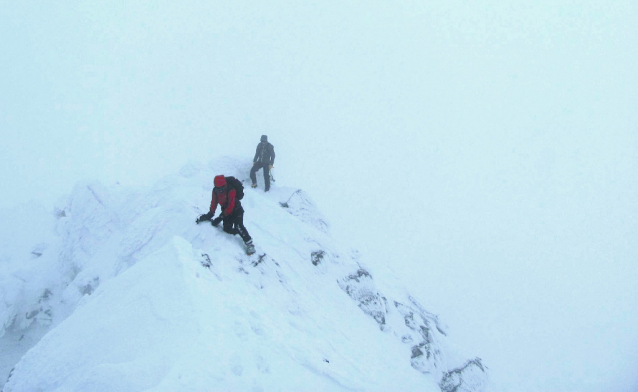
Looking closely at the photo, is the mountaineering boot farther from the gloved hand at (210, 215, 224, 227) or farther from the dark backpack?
the dark backpack

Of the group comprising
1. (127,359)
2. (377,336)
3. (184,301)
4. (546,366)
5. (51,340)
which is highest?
(546,366)

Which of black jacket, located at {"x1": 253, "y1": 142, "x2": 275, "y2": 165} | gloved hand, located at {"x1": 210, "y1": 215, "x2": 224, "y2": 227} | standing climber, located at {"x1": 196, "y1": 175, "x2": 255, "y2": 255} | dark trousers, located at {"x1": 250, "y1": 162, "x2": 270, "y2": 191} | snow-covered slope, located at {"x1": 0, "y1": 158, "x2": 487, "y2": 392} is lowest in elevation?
snow-covered slope, located at {"x1": 0, "y1": 158, "x2": 487, "y2": 392}

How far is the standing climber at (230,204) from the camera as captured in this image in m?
9.86

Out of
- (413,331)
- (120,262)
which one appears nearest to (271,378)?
(120,262)

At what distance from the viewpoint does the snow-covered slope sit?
604cm

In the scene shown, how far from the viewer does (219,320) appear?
21.6ft

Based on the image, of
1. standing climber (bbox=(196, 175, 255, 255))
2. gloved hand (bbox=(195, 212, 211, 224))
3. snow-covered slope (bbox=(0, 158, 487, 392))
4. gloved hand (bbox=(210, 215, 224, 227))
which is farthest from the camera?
gloved hand (bbox=(195, 212, 211, 224))

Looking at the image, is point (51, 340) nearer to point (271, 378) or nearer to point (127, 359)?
point (127, 359)

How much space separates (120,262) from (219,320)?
760 centimetres

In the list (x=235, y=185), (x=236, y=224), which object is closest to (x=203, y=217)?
(x=236, y=224)

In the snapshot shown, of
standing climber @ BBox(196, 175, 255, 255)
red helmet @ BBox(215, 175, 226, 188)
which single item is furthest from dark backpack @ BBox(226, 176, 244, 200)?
red helmet @ BBox(215, 175, 226, 188)

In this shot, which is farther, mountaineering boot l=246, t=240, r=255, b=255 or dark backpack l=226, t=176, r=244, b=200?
mountaineering boot l=246, t=240, r=255, b=255

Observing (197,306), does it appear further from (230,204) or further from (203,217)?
(203,217)

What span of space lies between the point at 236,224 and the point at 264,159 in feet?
21.3
